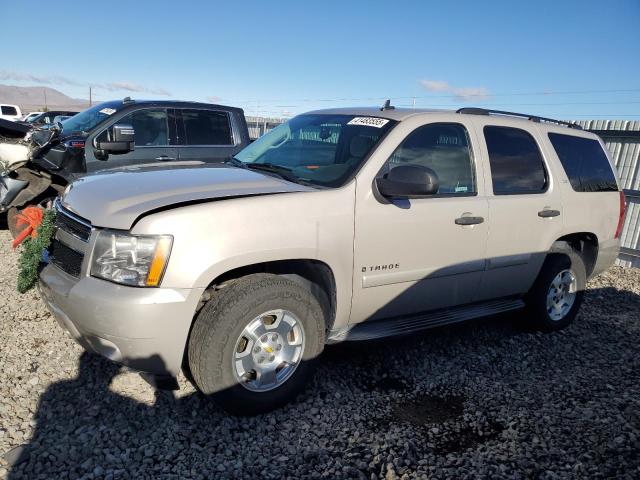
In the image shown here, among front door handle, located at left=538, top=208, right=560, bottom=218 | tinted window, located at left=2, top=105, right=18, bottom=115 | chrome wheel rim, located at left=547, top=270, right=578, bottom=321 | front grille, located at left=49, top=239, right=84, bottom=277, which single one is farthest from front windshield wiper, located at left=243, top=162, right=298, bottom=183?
tinted window, located at left=2, top=105, right=18, bottom=115

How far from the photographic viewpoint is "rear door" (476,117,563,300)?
3.93m

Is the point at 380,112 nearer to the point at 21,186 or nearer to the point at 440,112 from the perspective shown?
the point at 440,112

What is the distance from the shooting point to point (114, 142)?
20.1ft

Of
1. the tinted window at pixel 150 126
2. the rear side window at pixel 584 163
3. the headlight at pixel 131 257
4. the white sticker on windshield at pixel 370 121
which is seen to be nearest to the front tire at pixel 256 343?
the headlight at pixel 131 257

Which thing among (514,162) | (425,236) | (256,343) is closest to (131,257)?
(256,343)

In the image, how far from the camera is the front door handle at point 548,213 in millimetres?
4191

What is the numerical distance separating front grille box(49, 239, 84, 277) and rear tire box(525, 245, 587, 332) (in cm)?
384

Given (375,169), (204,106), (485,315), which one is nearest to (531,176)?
(485,315)

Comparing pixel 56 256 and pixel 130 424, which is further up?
pixel 56 256

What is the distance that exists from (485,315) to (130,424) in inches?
111

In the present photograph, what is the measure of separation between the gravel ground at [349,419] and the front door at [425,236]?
47 centimetres

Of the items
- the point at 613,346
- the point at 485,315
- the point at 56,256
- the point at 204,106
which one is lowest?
the point at 613,346

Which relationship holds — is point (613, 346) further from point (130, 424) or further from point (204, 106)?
point (204, 106)

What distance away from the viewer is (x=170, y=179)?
10.3 ft
